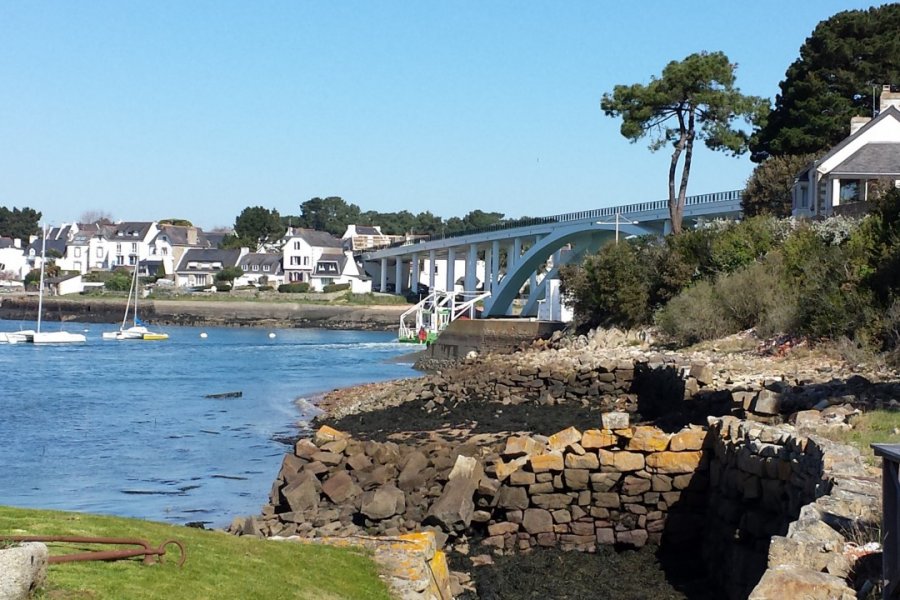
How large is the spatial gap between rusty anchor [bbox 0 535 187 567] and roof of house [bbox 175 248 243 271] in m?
141

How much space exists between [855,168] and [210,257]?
114227 mm

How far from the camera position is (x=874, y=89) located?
54.0 meters

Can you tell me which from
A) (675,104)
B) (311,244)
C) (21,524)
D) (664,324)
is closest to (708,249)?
(664,324)

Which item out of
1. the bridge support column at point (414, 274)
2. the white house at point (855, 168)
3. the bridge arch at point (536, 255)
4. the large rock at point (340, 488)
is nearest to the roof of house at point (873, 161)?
the white house at point (855, 168)

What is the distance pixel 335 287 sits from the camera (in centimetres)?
13325

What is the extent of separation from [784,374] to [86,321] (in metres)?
102

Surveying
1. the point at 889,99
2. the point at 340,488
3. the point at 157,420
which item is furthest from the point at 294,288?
the point at 340,488

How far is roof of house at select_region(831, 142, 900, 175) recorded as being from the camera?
143 ft

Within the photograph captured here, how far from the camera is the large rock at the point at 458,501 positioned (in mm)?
15336

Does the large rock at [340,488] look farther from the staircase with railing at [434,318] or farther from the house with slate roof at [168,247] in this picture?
the house with slate roof at [168,247]

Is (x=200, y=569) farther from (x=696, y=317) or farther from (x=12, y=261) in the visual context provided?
(x=12, y=261)

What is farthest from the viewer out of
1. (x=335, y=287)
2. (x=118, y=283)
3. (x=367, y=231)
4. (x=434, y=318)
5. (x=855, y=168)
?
(x=367, y=231)

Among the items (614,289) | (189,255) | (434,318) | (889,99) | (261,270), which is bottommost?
(434,318)

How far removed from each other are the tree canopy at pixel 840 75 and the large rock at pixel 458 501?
44268mm
